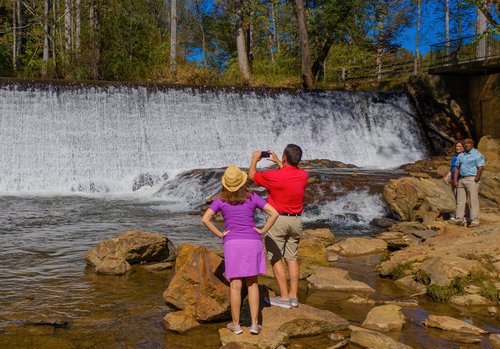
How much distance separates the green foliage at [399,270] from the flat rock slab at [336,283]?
0.71 m

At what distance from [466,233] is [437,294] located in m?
3.08

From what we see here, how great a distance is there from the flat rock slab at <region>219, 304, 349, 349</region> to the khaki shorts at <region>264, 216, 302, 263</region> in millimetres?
564

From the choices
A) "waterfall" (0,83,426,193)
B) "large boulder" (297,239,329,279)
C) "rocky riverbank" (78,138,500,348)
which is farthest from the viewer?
"waterfall" (0,83,426,193)

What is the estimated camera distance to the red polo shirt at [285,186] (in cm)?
499

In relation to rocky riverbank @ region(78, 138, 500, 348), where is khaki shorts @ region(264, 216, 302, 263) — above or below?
above

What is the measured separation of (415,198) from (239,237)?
327 inches

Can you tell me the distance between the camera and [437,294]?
5.88 meters

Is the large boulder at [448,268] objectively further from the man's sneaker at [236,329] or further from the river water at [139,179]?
the man's sneaker at [236,329]

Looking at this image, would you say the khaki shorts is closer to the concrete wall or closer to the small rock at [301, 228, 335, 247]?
the small rock at [301, 228, 335, 247]

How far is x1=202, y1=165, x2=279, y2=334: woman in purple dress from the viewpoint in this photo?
4438mm

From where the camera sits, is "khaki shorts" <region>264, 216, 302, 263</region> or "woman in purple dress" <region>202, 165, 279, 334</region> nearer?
"woman in purple dress" <region>202, 165, 279, 334</region>

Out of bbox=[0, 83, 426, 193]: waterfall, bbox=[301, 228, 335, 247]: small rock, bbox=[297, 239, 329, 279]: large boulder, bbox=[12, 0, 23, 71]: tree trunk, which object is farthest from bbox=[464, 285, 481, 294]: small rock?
bbox=[12, 0, 23, 71]: tree trunk

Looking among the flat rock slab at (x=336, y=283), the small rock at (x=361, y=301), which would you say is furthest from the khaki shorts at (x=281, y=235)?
the flat rock slab at (x=336, y=283)

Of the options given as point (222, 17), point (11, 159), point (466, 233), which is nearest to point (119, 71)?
point (11, 159)
